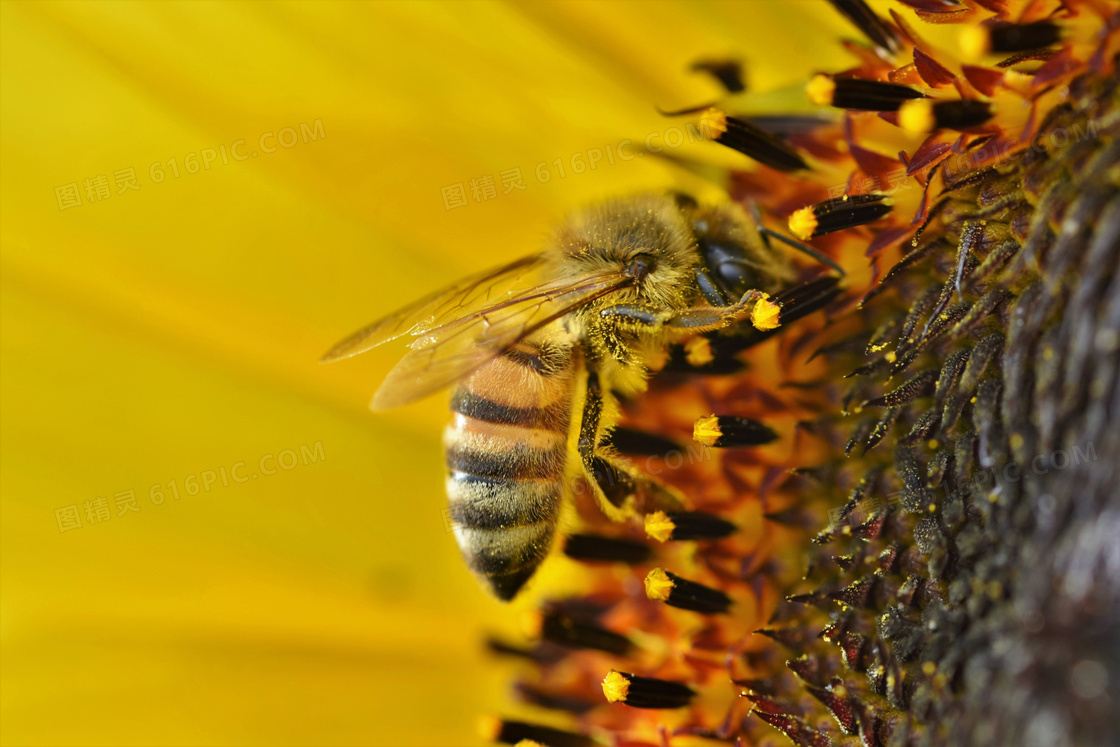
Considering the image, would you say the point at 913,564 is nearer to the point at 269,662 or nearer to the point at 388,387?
the point at 388,387

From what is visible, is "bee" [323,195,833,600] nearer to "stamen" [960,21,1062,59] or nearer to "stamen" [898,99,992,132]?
"stamen" [898,99,992,132]

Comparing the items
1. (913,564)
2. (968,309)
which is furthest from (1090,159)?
(913,564)

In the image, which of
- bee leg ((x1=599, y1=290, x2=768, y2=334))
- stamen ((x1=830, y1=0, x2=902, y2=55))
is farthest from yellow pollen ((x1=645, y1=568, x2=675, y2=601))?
stamen ((x1=830, y1=0, x2=902, y2=55))

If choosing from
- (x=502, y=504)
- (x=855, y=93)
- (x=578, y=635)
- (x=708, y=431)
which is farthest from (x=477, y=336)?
(x=578, y=635)

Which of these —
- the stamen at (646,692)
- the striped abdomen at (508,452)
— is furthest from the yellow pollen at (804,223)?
the stamen at (646,692)

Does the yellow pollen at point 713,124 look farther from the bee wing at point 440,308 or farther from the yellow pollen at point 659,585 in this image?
the yellow pollen at point 659,585

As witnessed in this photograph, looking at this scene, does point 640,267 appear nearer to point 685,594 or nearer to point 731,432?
→ point 731,432
